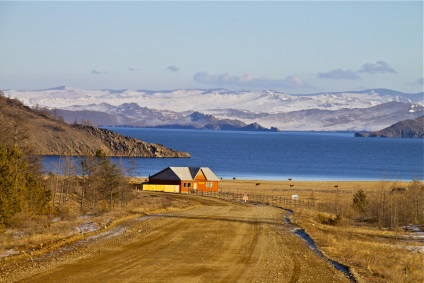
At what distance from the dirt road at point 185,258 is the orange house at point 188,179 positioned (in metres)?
47.9

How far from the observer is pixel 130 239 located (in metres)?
32.5

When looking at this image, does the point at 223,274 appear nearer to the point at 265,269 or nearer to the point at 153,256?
the point at 265,269

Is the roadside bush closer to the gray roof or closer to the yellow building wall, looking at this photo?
the yellow building wall

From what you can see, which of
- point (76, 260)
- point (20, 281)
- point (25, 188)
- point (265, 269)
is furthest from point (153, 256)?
point (25, 188)

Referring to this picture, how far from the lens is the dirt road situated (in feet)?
75.2

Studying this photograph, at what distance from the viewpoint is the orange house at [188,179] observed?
8906 cm

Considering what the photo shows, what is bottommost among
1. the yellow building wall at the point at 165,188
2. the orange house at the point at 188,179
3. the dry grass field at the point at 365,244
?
the dry grass field at the point at 365,244

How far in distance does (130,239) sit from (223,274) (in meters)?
9.87

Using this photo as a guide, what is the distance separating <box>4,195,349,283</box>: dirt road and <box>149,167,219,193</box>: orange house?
Result: 47.9m

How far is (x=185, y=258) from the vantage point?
27.3m

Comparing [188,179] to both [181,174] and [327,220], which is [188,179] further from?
[327,220]

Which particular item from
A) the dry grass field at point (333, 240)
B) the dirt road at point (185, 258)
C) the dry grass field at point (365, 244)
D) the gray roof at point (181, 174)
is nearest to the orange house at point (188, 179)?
the gray roof at point (181, 174)

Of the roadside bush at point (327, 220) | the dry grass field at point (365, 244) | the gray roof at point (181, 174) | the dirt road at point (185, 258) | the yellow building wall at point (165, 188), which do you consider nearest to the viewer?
the dirt road at point (185, 258)

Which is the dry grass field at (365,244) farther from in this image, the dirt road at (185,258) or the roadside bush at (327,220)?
Answer: the dirt road at (185,258)
